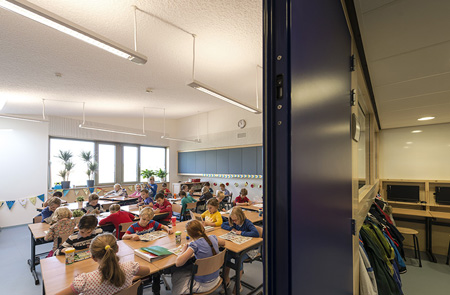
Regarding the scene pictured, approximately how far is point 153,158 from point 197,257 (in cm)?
867

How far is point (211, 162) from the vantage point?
9.23 metres

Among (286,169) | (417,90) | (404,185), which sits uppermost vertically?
(417,90)

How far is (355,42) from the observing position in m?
1.53

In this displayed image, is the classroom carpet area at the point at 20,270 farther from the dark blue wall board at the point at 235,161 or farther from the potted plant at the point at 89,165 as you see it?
the dark blue wall board at the point at 235,161

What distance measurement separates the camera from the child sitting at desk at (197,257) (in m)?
2.20

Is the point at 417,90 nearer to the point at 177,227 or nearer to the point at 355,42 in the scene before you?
the point at 355,42

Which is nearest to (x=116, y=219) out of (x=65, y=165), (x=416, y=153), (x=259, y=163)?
(x=65, y=165)

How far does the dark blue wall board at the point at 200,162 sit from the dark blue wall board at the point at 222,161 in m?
0.86

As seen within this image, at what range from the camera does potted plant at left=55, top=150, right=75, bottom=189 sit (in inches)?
277

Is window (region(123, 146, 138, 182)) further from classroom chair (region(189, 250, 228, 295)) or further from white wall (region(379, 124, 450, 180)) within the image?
white wall (region(379, 124, 450, 180))

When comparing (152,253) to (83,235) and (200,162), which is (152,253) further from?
(200,162)

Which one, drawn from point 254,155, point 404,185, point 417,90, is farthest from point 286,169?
point 254,155

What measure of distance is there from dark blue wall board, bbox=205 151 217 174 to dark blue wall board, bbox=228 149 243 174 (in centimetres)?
78

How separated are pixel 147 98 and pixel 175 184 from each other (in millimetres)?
4920
